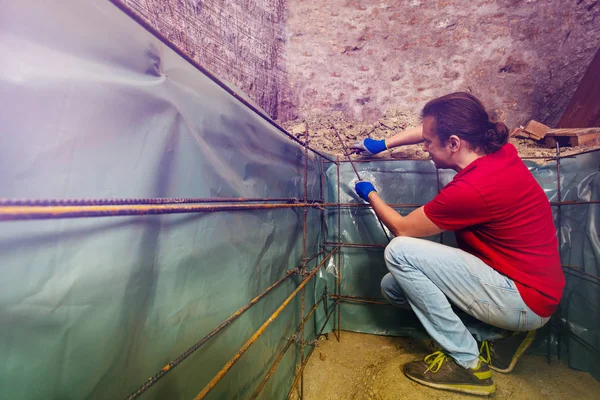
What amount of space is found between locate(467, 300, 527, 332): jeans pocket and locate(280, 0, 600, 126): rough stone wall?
2.10m

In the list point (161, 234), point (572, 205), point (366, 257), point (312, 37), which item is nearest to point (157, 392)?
point (161, 234)

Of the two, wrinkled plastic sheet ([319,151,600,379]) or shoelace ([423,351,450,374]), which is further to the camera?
wrinkled plastic sheet ([319,151,600,379])

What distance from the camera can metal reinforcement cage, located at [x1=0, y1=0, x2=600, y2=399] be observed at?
377 mm

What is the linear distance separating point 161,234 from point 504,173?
1.41m

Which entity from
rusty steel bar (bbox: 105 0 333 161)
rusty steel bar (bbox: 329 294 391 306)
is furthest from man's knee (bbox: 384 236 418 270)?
rusty steel bar (bbox: 105 0 333 161)

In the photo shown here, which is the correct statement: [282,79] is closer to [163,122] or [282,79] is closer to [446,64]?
[446,64]

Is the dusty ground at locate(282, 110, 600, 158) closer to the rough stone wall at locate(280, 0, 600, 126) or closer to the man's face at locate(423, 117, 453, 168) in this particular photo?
the rough stone wall at locate(280, 0, 600, 126)

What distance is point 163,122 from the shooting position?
0.59m

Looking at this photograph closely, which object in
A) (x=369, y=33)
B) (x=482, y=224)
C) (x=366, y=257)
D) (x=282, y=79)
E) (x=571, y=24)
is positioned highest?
(x=369, y=33)

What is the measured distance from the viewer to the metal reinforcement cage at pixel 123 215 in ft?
1.24

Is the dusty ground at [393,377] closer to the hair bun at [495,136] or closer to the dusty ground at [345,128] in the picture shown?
the hair bun at [495,136]

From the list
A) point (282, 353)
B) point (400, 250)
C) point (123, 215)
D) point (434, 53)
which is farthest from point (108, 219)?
point (434, 53)

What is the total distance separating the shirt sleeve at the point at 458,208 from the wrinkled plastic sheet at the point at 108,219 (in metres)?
0.95

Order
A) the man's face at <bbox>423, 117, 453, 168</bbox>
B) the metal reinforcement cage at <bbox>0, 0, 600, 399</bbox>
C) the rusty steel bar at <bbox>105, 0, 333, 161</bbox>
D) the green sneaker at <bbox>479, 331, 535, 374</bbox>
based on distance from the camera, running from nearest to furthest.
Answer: the metal reinforcement cage at <bbox>0, 0, 600, 399</bbox> < the rusty steel bar at <bbox>105, 0, 333, 161</bbox> < the man's face at <bbox>423, 117, 453, 168</bbox> < the green sneaker at <bbox>479, 331, 535, 374</bbox>
